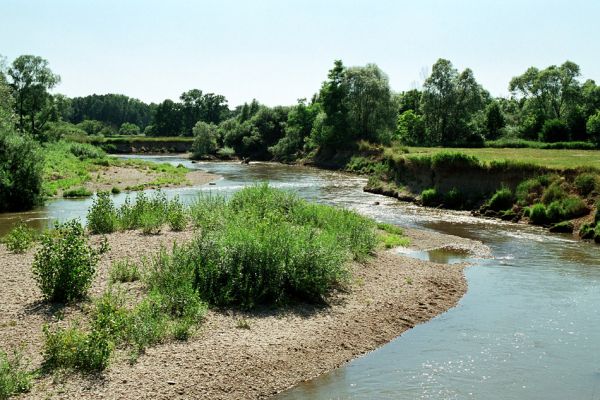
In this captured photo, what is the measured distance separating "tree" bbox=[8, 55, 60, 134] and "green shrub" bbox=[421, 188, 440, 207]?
61219 millimetres

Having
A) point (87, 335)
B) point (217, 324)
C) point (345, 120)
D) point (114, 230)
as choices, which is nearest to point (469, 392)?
point (217, 324)

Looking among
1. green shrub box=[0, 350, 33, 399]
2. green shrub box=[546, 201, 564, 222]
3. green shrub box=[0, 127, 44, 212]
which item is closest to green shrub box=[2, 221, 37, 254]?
green shrub box=[0, 350, 33, 399]

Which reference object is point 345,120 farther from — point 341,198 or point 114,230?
point 114,230

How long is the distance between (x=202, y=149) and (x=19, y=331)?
11076cm

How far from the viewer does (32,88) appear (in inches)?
3359

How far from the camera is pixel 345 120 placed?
92.5 m

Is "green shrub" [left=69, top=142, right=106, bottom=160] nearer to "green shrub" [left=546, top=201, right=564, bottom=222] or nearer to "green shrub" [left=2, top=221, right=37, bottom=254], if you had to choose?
"green shrub" [left=2, top=221, right=37, bottom=254]

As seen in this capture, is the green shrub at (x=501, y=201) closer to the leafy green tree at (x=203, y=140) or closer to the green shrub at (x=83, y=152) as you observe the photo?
the green shrub at (x=83, y=152)

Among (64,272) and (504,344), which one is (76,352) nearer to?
(64,272)

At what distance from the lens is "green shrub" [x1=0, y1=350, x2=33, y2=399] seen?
35.5ft

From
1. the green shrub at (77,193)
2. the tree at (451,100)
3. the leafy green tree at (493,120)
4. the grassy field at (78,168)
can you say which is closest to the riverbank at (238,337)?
the green shrub at (77,193)

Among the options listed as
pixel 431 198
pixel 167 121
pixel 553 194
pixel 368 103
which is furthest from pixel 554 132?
pixel 167 121

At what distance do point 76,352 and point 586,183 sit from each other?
108 feet

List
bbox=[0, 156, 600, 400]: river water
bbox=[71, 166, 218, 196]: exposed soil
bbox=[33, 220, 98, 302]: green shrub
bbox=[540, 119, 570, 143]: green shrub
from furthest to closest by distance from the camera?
bbox=[540, 119, 570, 143]: green shrub
bbox=[71, 166, 218, 196]: exposed soil
bbox=[33, 220, 98, 302]: green shrub
bbox=[0, 156, 600, 400]: river water
